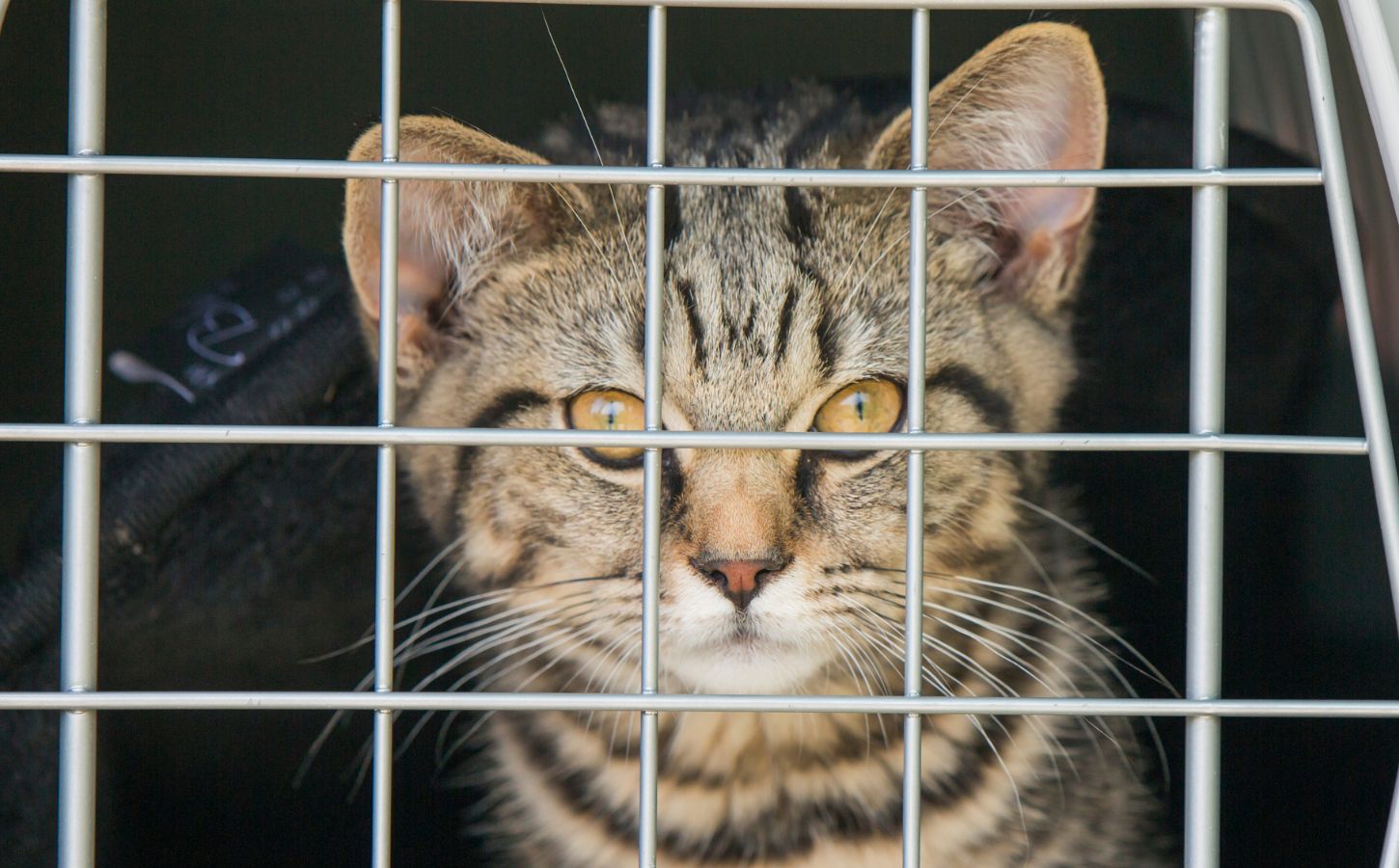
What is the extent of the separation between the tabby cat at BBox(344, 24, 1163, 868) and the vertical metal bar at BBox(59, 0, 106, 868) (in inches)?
11.4

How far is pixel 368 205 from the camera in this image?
103cm

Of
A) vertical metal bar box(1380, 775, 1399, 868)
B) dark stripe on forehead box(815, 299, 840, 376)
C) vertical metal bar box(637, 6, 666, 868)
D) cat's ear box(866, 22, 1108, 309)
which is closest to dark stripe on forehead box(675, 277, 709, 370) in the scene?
dark stripe on forehead box(815, 299, 840, 376)

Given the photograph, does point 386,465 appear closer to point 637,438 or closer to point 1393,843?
point 637,438

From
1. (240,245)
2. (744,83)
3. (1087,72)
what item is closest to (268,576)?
(240,245)

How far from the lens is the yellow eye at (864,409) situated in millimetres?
1069

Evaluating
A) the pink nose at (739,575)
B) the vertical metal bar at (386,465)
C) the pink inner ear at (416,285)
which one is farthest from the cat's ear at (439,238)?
the pink nose at (739,575)

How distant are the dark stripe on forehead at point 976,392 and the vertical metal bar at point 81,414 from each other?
0.76 m

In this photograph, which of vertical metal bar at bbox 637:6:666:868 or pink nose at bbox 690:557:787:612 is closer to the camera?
vertical metal bar at bbox 637:6:666:868

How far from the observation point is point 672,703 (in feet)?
2.39

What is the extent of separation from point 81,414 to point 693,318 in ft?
1.81

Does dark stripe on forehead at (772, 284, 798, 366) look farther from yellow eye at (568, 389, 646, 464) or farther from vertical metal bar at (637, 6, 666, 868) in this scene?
vertical metal bar at (637, 6, 666, 868)

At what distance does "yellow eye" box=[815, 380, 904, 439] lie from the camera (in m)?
1.07

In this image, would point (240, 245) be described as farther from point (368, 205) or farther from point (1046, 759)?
point (1046, 759)

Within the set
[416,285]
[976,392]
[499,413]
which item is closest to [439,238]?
[416,285]
